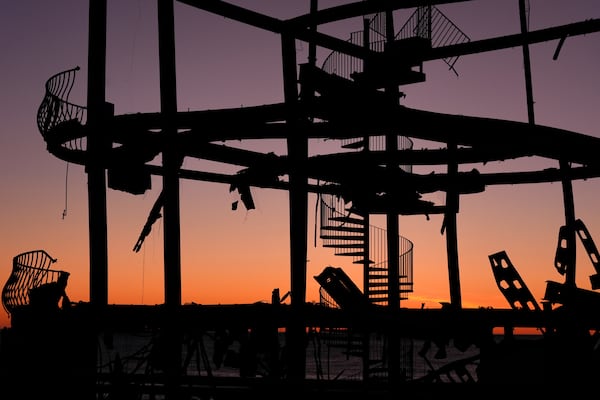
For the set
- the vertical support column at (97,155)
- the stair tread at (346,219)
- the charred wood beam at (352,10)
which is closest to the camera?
the vertical support column at (97,155)

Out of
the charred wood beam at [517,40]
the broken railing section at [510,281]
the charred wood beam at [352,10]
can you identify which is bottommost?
the broken railing section at [510,281]

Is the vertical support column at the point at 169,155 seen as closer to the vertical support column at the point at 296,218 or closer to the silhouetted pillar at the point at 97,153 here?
the silhouetted pillar at the point at 97,153

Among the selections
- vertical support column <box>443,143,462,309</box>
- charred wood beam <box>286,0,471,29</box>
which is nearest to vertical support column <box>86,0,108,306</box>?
charred wood beam <box>286,0,471,29</box>

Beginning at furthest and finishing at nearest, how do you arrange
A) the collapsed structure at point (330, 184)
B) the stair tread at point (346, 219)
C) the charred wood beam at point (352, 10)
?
the stair tread at point (346, 219) < the charred wood beam at point (352, 10) < the collapsed structure at point (330, 184)

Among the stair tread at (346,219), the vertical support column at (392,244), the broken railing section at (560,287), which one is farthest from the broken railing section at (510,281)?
the stair tread at (346,219)

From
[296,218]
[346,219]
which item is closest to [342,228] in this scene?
[346,219]

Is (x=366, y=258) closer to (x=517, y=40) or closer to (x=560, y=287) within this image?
(x=517, y=40)

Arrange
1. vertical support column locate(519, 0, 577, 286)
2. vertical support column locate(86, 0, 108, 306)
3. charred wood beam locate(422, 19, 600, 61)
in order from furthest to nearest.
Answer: vertical support column locate(519, 0, 577, 286), charred wood beam locate(422, 19, 600, 61), vertical support column locate(86, 0, 108, 306)

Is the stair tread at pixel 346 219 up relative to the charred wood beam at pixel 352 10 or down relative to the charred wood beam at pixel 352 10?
down

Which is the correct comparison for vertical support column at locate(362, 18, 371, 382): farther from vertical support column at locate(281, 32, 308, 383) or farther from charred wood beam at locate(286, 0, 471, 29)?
vertical support column at locate(281, 32, 308, 383)

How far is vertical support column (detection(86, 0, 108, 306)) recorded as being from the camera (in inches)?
475

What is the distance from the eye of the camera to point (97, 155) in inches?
484

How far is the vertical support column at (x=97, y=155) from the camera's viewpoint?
1205 cm

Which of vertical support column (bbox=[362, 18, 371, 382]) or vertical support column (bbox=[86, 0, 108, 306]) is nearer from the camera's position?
vertical support column (bbox=[86, 0, 108, 306])
